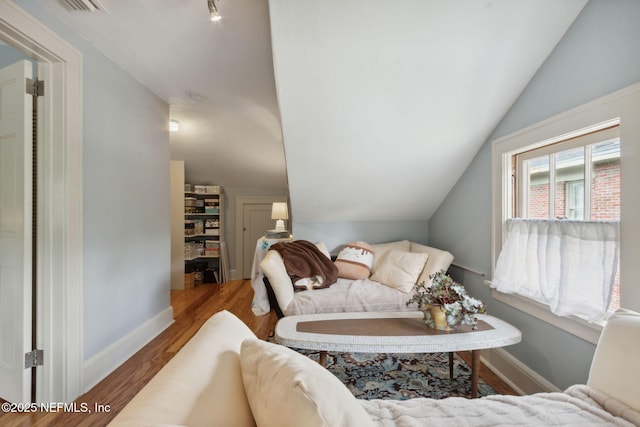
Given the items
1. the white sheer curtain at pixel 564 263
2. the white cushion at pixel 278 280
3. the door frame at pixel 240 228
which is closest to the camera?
the white sheer curtain at pixel 564 263

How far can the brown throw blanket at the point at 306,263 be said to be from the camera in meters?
2.41

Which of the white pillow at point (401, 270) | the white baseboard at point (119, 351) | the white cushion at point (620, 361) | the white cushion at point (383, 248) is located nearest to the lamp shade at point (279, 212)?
the white cushion at point (383, 248)

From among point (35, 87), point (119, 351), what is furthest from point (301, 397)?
point (35, 87)

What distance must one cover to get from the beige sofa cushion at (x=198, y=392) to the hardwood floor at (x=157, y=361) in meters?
1.27

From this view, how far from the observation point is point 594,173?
136 centimetres

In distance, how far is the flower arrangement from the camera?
1.47 m

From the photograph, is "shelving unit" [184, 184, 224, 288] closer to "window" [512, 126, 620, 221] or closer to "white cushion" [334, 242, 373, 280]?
"white cushion" [334, 242, 373, 280]

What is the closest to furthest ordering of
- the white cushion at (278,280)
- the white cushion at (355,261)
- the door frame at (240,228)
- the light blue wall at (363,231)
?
the white cushion at (278,280)
the white cushion at (355,261)
the light blue wall at (363,231)
the door frame at (240,228)

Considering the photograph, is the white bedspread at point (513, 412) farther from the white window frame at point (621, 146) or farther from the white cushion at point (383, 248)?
the white cushion at point (383, 248)

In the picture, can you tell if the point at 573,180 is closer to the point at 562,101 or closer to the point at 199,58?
the point at 562,101

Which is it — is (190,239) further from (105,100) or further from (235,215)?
(105,100)

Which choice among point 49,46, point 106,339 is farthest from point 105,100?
point 106,339

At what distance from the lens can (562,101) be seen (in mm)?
1439

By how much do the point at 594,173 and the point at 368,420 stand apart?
1717mm
